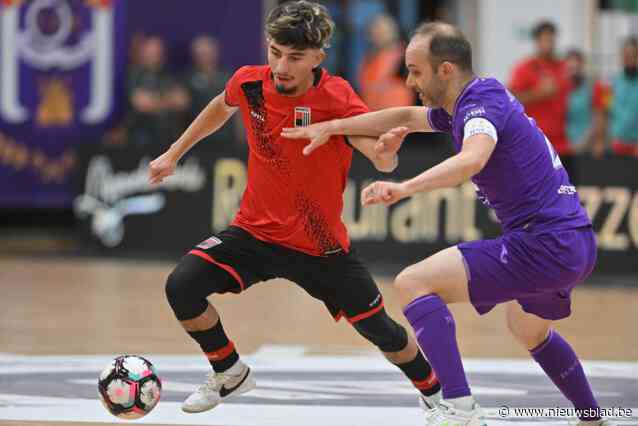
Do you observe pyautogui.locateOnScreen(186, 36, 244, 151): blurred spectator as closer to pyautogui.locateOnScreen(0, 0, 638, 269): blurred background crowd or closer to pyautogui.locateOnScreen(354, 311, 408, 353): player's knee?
pyautogui.locateOnScreen(0, 0, 638, 269): blurred background crowd

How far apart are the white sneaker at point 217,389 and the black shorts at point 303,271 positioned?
0.48m

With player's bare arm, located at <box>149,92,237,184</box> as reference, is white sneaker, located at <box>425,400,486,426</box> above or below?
below

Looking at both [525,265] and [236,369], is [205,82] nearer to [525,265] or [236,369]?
[236,369]

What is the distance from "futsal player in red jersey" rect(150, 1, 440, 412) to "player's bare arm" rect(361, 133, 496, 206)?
100 centimetres

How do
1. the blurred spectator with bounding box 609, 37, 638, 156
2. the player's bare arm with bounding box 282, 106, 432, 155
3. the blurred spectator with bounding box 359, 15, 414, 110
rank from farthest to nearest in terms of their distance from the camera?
1. the blurred spectator with bounding box 359, 15, 414, 110
2. the blurred spectator with bounding box 609, 37, 638, 156
3. the player's bare arm with bounding box 282, 106, 432, 155

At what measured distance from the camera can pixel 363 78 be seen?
1498 centimetres

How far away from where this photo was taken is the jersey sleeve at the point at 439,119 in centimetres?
645

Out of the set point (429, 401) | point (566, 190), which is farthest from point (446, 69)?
point (429, 401)

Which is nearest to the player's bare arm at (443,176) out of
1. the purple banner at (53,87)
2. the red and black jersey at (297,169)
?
the red and black jersey at (297,169)

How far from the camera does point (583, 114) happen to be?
14.3m

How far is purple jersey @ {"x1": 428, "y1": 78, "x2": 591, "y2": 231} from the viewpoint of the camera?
5949mm

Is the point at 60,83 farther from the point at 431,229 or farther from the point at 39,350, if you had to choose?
the point at 39,350

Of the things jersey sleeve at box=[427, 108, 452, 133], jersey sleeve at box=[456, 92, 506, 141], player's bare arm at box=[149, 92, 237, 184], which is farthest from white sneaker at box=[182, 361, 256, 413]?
jersey sleeve at box=[456, 92, 506, 141]

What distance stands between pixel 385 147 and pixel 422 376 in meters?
1.27
